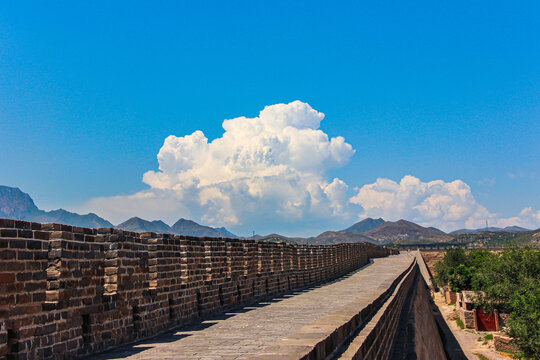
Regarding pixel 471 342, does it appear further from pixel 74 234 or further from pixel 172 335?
pixel 74 234

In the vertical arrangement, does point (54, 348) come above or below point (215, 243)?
below

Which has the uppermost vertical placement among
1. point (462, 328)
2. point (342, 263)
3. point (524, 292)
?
point (342, 263)

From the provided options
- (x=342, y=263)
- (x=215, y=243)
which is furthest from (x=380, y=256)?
(x=215, y=243)

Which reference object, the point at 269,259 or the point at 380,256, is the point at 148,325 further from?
the point at 380,256

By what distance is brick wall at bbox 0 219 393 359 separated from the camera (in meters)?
5.47

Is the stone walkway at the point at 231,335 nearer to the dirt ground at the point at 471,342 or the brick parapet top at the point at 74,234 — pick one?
the brick parapet top at the point at 74,234

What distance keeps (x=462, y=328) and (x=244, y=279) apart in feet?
117

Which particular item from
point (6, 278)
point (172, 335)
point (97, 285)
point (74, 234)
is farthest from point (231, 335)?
point (6, 278)

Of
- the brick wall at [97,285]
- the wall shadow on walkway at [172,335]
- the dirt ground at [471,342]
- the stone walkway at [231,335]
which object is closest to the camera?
A: the brick wall at [97,285]

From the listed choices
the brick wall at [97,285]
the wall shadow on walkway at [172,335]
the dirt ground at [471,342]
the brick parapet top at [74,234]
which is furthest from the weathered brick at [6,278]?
the dirt ground at [471,342]

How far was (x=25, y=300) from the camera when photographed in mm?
5551

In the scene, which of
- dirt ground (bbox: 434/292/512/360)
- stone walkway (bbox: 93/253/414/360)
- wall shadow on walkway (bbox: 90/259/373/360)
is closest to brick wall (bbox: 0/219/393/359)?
wall shadow on walkway (bbox: 90/259/373/360)

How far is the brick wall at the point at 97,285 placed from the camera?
5469 mm

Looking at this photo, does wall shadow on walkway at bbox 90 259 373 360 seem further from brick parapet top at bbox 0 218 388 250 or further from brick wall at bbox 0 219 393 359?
brick parapet top at bbox 0 218 388 250
